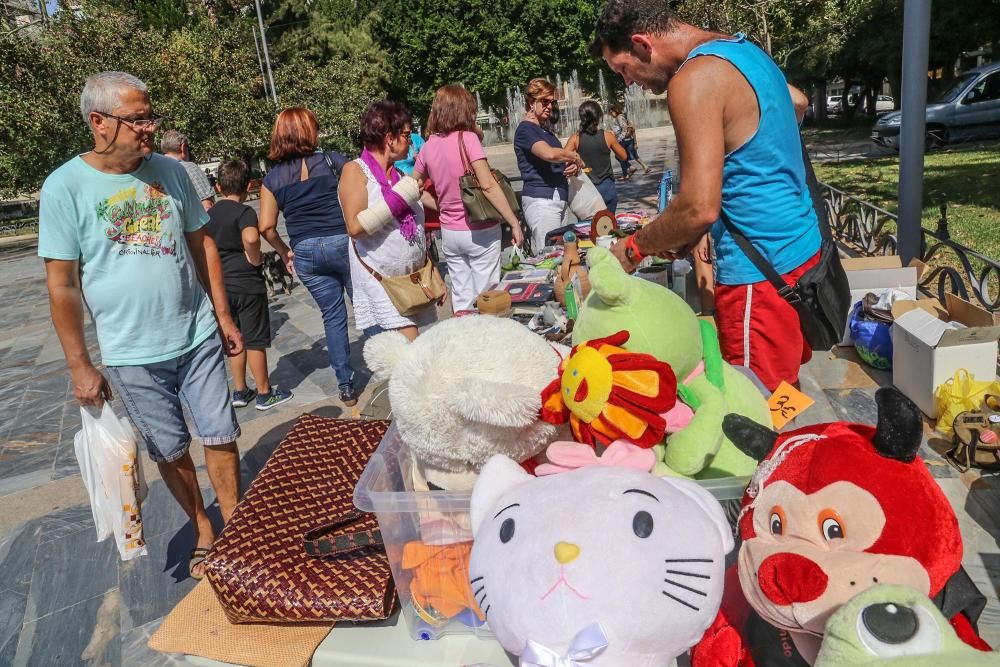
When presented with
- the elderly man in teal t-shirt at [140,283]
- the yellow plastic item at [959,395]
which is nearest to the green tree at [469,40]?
the yellow plastic item at [959,395]

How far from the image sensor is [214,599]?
245cm

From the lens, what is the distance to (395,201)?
140 inches

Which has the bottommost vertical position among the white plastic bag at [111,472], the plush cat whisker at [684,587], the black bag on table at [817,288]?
the white plastic bag at [111,472]

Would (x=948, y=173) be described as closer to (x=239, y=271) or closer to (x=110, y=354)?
(x=239, y=271)

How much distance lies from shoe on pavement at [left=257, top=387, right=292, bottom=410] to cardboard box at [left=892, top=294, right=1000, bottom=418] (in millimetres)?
3874

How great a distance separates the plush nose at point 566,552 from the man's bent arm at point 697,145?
46.4 inches

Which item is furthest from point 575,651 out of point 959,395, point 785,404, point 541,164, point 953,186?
point 953,186

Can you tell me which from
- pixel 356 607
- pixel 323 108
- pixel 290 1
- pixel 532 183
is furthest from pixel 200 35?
pixel 356 607

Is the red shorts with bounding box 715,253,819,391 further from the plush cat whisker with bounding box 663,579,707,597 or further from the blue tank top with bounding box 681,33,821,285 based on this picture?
the plush cat whisker with bounding box 663,579,707,597

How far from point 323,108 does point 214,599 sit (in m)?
24.3

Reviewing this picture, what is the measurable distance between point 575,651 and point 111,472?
202 centimetres

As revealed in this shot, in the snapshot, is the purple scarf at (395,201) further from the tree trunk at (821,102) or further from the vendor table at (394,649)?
the tree trunk at (821,102)

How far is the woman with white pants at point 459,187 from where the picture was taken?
4.25 m

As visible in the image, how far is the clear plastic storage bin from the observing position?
174 cm
